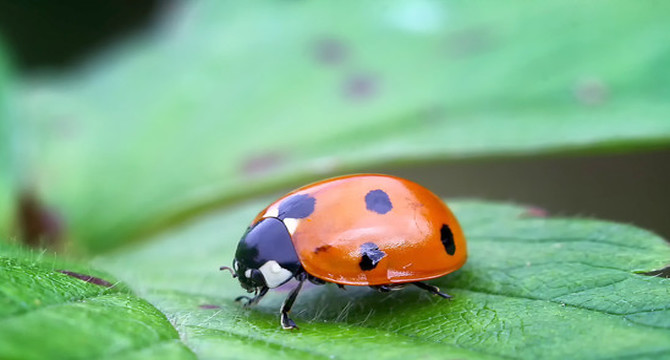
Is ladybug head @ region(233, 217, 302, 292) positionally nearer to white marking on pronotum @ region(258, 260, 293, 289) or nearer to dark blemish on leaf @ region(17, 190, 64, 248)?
white marking on pronotum @ region(258, 260, 293, 289)

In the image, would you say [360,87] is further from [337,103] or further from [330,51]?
Answer: [330,51]

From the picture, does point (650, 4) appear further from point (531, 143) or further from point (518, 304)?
point (518, 304)

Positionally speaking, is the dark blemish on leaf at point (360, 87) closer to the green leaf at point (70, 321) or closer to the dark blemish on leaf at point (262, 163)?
the dark blemish on leaf at point (262, 163)

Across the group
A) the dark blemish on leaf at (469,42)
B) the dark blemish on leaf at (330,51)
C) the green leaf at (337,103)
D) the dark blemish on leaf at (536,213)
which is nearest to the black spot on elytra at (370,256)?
the dark blemish on leaf at (536,213)

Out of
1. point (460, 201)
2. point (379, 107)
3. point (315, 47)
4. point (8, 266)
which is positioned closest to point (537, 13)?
point (379, 107)

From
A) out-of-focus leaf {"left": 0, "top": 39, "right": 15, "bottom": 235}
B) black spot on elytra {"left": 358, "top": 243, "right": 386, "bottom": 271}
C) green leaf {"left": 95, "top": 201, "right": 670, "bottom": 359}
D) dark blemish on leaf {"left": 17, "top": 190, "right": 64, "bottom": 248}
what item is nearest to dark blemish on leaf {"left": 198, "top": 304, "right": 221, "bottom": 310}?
green leaf {"left": 95, "top": 201, "right": 670, "bottom": 359}

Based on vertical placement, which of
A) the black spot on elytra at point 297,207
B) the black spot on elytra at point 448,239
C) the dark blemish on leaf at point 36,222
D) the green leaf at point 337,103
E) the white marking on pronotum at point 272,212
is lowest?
the dark blemish on leaf at point 36,222

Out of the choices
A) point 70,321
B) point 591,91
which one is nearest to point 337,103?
point 591,91
